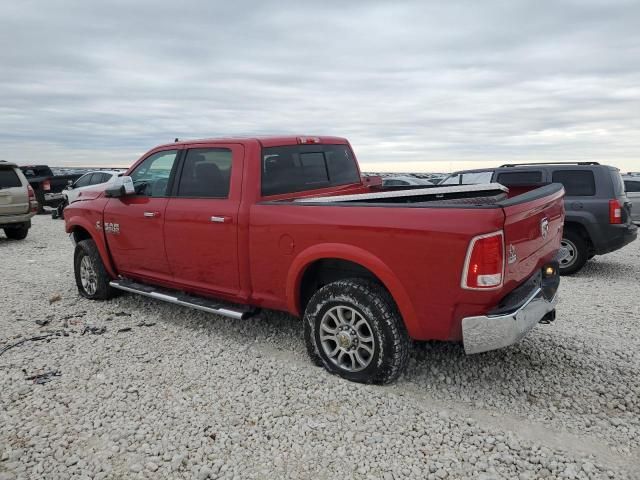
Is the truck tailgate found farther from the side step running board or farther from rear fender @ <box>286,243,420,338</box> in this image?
the side step running board

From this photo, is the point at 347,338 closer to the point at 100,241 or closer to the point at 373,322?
the point at 373,322

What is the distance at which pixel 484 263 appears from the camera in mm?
2922

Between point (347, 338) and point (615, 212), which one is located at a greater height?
point (615, 212)

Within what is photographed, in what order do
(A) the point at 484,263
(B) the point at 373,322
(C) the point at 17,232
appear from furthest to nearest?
(C) the point at 17,232 → (B) the point at 373,322 → (A) the point at 484,263

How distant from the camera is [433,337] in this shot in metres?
3.27

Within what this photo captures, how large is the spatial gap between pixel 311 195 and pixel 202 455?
2.50 meters

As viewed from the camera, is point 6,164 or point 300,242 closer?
point 300,242

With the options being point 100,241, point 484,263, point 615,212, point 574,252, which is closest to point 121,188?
point 100,241

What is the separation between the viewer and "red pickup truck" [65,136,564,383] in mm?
3035

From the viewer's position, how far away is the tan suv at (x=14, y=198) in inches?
416

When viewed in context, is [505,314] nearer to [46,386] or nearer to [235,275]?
[235,275]

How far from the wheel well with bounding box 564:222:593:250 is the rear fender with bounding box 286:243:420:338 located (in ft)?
17.2

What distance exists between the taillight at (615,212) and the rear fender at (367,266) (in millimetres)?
5305

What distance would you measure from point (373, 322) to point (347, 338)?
315mm
